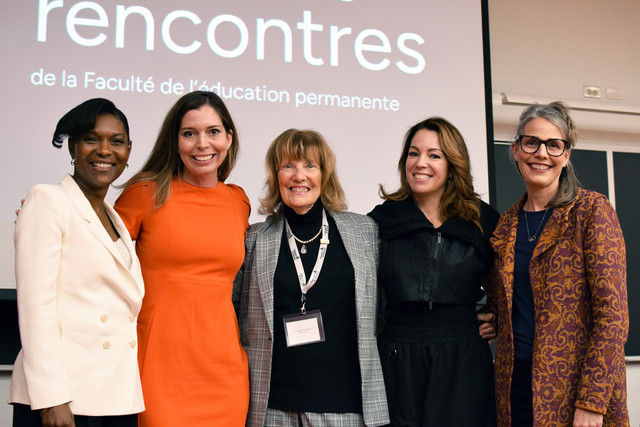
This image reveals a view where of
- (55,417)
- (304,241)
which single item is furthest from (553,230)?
(55,417)

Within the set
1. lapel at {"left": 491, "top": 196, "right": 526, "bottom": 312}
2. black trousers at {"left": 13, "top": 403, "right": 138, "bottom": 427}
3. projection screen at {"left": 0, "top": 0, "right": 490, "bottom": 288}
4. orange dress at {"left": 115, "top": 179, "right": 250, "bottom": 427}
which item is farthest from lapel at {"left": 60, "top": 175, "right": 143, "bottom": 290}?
projection screen at {"left": 0, "top": 0, "right": 490, "bottom": 288}

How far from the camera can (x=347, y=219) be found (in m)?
2.48

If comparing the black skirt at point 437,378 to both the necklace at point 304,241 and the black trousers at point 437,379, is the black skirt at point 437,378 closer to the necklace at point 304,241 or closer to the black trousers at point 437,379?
the black trousers at point 437,379

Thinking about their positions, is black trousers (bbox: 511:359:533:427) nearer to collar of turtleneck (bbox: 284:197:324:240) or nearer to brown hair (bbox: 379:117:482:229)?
brown hair (bbox: 379:117:482:229)

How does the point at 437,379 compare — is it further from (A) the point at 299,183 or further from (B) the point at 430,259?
(A) the point at 299,183

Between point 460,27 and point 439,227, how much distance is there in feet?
7.84

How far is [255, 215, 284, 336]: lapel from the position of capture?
2268mm

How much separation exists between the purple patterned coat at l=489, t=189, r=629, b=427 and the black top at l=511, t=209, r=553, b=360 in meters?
0.03

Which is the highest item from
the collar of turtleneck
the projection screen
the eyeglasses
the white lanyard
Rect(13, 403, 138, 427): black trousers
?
the projection screen

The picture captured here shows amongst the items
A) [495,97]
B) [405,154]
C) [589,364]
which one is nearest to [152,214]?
[405,154]

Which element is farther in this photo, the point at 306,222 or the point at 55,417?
the point at 306,222

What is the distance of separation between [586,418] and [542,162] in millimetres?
886

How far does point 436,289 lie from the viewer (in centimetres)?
232

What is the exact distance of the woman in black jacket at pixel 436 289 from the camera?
2.28 metres
